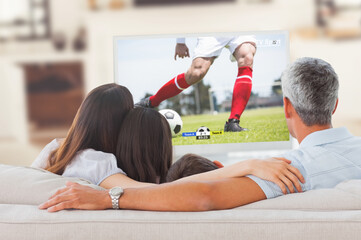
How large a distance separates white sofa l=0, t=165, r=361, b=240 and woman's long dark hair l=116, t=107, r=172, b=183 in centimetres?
54

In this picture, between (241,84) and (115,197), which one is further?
(241,84)

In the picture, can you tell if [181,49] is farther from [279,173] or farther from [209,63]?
[279,173]

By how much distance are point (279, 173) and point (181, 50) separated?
273 cm

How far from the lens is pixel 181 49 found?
12.1 feet

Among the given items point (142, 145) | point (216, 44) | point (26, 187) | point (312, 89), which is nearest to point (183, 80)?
point (216, 44)

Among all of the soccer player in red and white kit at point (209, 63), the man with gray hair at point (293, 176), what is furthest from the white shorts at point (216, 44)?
the man with gray hair at point (293, 176)

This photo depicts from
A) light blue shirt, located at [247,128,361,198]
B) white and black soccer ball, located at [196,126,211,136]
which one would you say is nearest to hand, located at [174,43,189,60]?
white and black soccer ball, located at [196,126,211,136]

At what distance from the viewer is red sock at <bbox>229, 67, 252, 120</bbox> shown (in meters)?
3.72

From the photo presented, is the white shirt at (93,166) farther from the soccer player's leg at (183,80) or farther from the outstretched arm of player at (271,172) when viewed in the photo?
the soccer player's leg at (183,80)

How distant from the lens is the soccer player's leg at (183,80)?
3.70 meters

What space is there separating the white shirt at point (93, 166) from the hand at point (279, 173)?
0.51 m

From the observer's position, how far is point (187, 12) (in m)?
5.43

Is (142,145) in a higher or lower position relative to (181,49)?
lower

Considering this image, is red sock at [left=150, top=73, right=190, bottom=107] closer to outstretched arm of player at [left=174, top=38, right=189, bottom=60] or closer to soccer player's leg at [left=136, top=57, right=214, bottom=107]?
soccer player's leg at [left=136, top=57, right=214, bottom=107]
